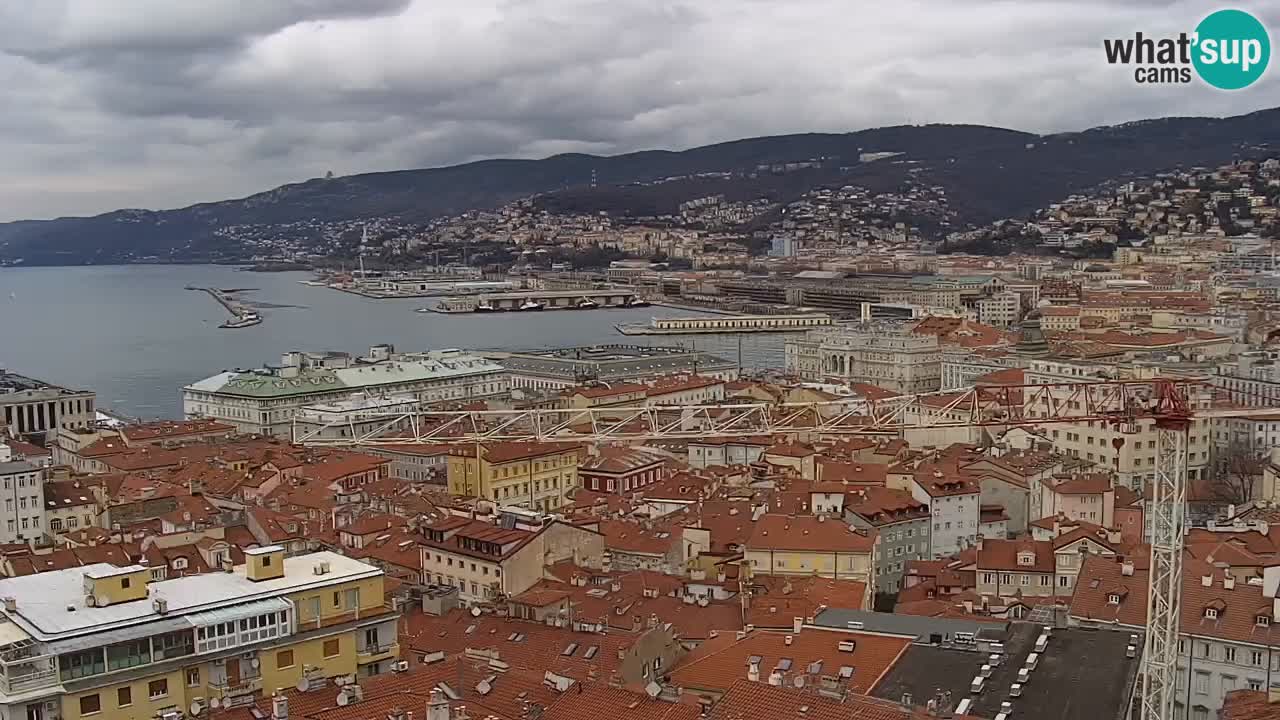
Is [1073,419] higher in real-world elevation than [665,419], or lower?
higher

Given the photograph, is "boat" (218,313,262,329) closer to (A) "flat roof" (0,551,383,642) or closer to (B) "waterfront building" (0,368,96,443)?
(B) "waterfront building" (0,368,96,443)

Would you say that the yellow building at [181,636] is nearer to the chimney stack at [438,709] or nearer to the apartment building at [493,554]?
the chimney stack at [438,709]

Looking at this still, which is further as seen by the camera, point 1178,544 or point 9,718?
point 1178,544

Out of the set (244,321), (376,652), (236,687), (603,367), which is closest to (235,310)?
(244,321)

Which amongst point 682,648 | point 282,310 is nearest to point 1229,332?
point 682,648

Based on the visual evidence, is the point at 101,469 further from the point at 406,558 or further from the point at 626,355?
the point at 626,355

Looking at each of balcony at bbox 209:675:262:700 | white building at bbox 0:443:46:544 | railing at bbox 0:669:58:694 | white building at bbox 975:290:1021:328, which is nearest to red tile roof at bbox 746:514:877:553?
balcony at bbox 209:675:262:700

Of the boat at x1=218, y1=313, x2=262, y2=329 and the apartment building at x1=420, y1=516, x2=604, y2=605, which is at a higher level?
the apartment building at x1=420, y1=516, x2=604, y2=605
